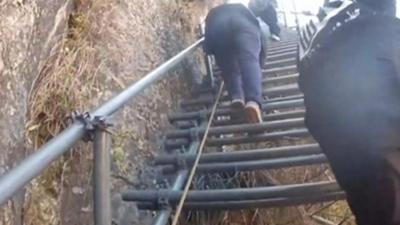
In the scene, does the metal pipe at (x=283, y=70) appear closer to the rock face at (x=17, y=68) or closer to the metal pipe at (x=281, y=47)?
the metal pipe at (x=281, y=47)

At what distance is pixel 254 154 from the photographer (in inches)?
93.0

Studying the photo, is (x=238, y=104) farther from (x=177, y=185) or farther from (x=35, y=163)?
(x=35, y=163)

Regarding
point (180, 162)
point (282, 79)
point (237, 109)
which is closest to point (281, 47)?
point (282, 79)

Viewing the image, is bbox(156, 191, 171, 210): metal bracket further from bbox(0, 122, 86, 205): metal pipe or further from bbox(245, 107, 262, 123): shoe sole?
bbox(0, 122, 86, 205): metal pipe

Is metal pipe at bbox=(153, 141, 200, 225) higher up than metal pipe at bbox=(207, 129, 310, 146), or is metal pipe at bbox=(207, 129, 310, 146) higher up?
metal pipe at bbox=(207, 129, 310, 146)

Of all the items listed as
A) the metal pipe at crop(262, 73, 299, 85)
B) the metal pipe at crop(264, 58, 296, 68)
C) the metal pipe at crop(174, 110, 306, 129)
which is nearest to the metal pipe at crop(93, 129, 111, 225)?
the metal pipe at crop(174, 110, 306, 129)

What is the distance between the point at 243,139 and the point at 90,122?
157cm

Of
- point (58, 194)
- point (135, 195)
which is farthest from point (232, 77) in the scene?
point (58, 194)

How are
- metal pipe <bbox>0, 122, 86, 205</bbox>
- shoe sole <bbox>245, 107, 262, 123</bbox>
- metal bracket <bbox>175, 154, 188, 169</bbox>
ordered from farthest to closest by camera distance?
shoe sole <bbox>245, 107, 262, 123</bbox>
metal bracket <bbox>175, 154, 188, 169</bbox>
metal pipe <bbox>0, 122, 86, 205</bbox>

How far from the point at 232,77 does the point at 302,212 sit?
0.88 meters

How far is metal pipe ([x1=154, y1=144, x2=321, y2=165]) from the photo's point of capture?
2.29m

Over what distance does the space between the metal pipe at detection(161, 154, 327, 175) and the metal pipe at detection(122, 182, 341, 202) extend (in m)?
0.27

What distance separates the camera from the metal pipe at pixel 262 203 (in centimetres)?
193

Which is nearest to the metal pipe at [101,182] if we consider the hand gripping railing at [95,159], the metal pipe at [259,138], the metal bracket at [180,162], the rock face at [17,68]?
the hand gripping railing at [95,159]
